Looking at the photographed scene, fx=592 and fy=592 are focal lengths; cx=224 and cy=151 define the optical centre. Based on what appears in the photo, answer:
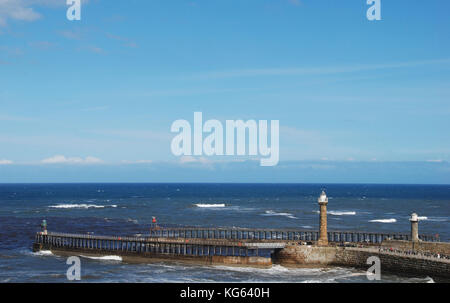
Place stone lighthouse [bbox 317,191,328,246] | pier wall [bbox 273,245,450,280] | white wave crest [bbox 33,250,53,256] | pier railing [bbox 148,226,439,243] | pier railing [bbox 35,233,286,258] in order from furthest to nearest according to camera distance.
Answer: pier railing [bbox 148,226,439,243] < white wave crest [bbox 33,250,53,256] < pier railing [bbox 35,233,286,258] < stone lighthouse [bbox 317,191,328,246] < pier wall [bbox 273,245,450,280]

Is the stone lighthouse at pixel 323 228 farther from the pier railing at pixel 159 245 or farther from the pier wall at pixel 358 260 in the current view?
the pier railing at pixel 159 245

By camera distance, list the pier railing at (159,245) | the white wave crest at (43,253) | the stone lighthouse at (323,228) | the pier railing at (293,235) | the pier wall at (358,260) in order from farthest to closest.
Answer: the pier railing at (293,235) → the white wave crest at (43,253) → the pier railing at (159,245) → the stone lighthouse at (323,228) → the pier wall at (358,260)

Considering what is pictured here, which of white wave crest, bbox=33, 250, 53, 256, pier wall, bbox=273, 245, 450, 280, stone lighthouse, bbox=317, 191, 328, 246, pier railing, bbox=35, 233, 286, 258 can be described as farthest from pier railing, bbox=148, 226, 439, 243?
white wave crest, bbox=33, 250, 53, 256

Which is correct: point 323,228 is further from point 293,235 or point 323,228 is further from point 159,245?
point 159,245

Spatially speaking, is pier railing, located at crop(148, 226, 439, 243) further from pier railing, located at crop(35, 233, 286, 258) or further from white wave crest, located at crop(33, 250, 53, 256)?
white wave crest, located at crop(33, 250, 53, 256)

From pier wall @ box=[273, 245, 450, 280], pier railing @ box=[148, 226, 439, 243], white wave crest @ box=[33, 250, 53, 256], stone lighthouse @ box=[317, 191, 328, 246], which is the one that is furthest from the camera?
pier railing @ box=[148, 226, 439, 243]

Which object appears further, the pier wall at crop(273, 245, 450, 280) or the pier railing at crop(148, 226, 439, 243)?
the pier railing at crop(148, 226, 439, 243)

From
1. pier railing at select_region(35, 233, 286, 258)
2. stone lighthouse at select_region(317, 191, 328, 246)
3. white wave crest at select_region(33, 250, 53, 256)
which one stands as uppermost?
stone lighthouse at select_region(317, 191, 328, 246)

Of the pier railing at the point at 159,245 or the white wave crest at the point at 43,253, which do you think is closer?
the pier railing at the point at 159,245

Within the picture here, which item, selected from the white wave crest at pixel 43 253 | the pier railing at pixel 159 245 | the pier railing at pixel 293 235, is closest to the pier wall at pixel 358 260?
the pier railing at pixel 159 245

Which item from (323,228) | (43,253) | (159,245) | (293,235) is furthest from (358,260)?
(43,253)

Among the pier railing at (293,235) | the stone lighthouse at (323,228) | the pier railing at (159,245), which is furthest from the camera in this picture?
the pier railing at (293,235)

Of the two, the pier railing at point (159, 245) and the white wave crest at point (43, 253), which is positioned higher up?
the pier railing at point (159, 245)

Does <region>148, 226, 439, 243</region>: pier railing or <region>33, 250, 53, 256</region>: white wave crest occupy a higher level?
<region>148, 226, 439, 243</region>: pier railing
